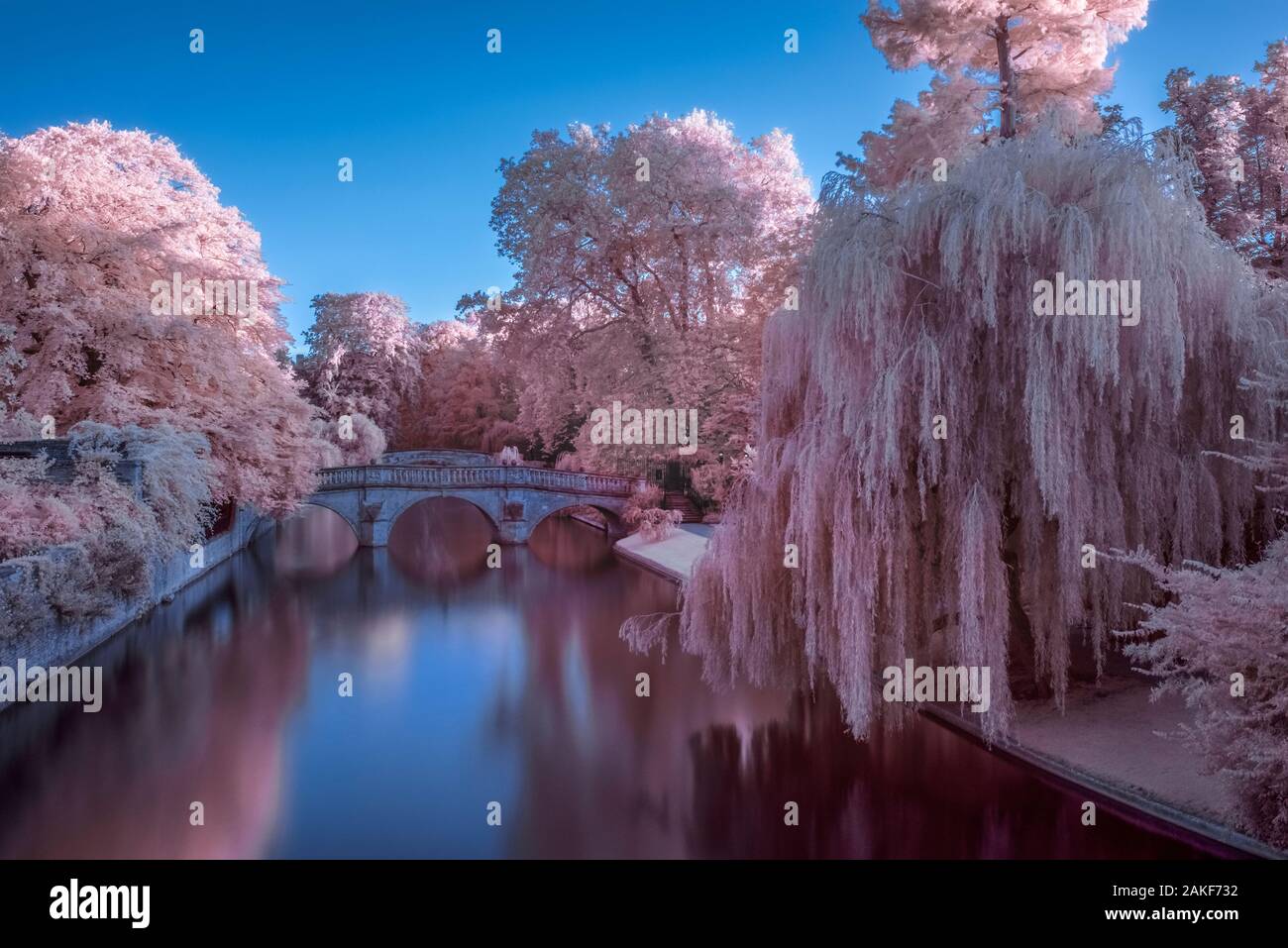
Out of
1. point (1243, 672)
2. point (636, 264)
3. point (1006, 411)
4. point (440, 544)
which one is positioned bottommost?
point (440, 544)

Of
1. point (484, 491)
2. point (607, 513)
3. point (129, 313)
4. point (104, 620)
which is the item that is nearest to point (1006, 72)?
point (607, 513)

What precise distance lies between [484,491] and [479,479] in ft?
1.31

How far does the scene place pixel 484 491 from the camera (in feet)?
73.4

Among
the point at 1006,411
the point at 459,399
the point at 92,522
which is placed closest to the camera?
the point at 1006,411

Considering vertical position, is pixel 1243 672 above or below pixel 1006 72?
below

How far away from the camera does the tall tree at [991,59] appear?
11.7 metres

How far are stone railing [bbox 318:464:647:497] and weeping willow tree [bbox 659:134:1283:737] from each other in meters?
15.4

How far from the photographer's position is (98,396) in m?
13.5

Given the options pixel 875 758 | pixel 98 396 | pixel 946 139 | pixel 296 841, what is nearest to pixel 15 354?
pixel 98 396

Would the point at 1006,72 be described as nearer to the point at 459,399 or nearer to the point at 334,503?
the point at 334,503

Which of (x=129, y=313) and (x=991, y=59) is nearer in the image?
(x=991, y=59)

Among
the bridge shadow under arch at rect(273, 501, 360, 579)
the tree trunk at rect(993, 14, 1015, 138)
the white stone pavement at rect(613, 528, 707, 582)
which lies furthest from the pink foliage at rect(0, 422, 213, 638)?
the tree trunk at rect(993, 14, 1015, 138)

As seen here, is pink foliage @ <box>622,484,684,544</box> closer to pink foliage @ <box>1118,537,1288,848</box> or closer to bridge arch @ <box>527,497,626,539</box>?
bridge arch @ <box>527,497,626,539</box>
